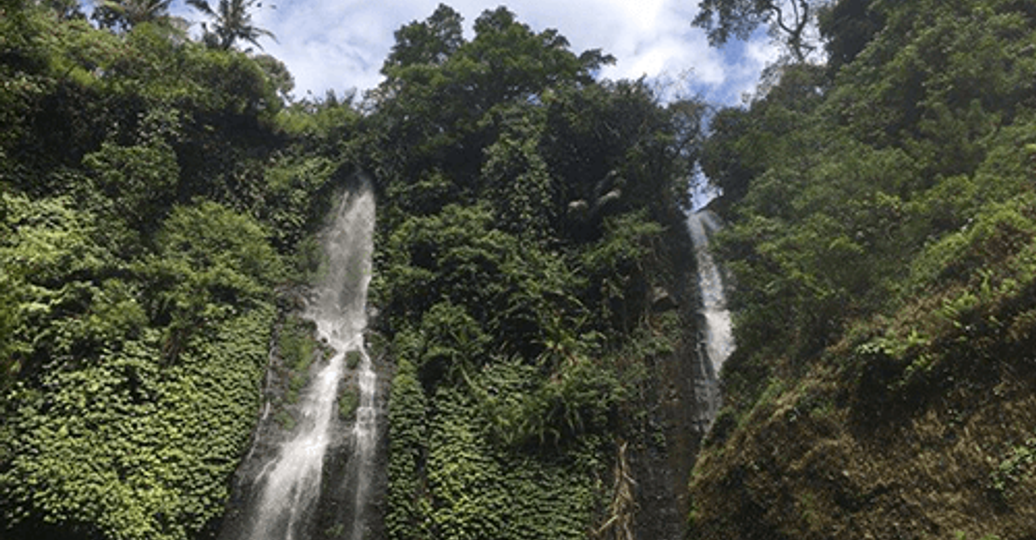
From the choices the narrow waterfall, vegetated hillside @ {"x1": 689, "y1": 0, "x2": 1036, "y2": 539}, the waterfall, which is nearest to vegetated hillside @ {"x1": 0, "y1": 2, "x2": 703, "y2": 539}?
the waterfall

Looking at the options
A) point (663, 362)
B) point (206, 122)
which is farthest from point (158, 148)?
point (663, 362)

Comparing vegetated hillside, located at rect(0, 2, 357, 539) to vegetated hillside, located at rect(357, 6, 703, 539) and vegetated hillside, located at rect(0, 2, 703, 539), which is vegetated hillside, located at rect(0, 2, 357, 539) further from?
vegetated hillside, located at rect(357, 6, 703, 539)

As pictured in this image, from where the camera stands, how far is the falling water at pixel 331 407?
38.8 ft

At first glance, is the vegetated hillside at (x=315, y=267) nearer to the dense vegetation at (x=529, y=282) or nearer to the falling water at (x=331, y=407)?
the dense vegetation at (x=529, y=282)

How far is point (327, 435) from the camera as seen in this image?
1347 cm

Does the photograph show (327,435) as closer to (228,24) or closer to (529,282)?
(529,282)

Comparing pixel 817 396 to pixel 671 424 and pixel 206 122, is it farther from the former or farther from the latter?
pixel 206 122

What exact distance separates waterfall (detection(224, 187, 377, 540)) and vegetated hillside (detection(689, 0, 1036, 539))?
22.9 ft

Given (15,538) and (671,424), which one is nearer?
(15,538)

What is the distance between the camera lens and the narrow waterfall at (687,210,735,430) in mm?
14898

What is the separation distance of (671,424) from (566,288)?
4.48m

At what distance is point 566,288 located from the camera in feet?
54.4

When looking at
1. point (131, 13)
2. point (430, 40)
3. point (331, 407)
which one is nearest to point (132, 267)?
point (331, 407)

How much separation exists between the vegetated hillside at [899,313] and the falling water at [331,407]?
7245 millimetres
